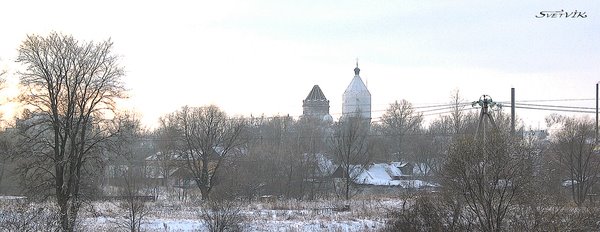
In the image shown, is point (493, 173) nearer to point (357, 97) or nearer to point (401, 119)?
point (401, 119)

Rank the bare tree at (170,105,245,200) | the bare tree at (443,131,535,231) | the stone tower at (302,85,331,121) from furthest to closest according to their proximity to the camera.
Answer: the stone tower at (302,85,331,121), the bare tree at (170,105,245,200), the bare tree at (443,131,535,231)

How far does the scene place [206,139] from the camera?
45.1 metres

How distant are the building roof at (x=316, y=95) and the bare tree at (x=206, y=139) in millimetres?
64529

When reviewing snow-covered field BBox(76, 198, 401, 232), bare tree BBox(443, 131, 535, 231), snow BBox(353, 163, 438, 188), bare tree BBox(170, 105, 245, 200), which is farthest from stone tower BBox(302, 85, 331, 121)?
bare tree BBox(443, 131, 535, 231)

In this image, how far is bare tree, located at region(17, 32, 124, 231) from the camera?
26297mm

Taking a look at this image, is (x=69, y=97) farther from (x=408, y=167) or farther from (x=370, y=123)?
(x=370, y=123)

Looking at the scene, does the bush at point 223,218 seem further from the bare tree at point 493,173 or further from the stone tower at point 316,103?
the stone tower at point 316,103

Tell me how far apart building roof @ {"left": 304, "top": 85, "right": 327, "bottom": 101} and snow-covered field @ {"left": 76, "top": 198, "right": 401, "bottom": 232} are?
3116 inches

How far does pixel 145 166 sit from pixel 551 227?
39.4 m

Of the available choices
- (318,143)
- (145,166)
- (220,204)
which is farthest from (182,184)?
(220,204)

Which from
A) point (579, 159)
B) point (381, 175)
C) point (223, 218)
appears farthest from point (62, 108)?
point (381, 175)

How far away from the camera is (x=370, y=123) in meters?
84.4

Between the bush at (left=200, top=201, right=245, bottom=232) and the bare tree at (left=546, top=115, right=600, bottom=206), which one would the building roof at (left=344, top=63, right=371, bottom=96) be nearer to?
the bare tree at (left=546, top=115, right=600, bottom=206)

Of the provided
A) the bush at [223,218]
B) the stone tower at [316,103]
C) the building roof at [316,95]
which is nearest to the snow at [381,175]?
the bush at [223,218]
